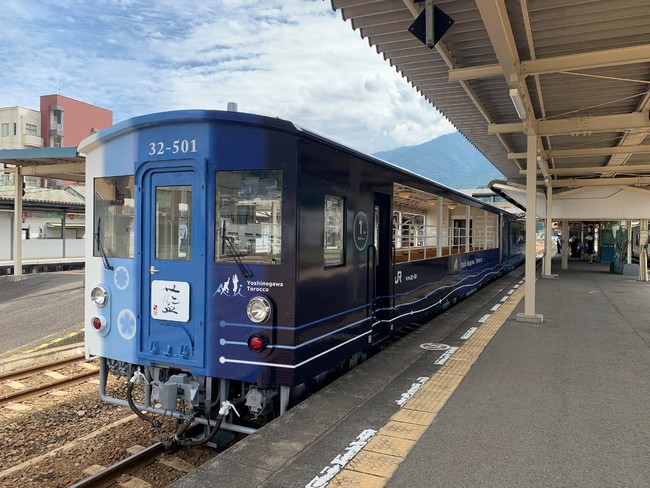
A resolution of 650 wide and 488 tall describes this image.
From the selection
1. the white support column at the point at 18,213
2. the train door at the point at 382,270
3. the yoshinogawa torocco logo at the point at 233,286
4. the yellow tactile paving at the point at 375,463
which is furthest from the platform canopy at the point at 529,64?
the white support column at the point at 18,213

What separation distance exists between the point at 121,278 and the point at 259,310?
147cm

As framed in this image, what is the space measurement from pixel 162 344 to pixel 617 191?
18.3m

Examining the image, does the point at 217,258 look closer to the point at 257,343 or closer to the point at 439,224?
the point at 257,343

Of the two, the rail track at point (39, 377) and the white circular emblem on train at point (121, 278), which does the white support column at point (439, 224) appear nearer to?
the white circular emblem on train at point (121, 278)

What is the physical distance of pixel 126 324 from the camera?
4.56 m

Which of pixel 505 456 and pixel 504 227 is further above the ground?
pixel 504 227

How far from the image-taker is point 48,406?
19.5 ft

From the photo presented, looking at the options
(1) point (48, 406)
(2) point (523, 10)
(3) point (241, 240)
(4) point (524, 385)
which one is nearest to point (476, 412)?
(4) point (524, 385)

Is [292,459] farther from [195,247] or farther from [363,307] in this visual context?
[363,307]

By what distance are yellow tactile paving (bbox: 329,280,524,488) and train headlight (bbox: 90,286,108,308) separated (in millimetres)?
2788

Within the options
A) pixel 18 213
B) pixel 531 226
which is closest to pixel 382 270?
pixel 531 226

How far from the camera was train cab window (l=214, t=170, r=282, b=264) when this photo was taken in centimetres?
417

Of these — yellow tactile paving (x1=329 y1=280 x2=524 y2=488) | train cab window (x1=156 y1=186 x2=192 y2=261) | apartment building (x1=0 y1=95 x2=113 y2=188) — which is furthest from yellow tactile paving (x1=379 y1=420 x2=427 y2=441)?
apartment building (x1=0 y1=95 x2=113 y2=188)

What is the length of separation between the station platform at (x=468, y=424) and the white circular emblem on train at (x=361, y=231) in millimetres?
1445
